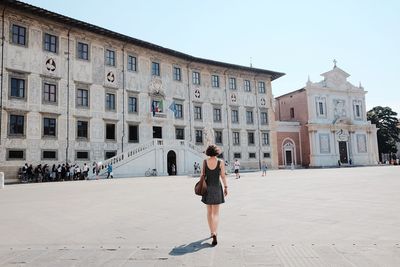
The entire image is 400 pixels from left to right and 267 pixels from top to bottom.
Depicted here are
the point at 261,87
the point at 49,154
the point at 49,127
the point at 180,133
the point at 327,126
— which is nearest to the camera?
the point at 49,154

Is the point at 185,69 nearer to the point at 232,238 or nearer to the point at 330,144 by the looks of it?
the point at 330,144

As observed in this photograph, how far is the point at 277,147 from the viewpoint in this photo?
1849 inches

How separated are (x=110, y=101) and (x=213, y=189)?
89.0ft

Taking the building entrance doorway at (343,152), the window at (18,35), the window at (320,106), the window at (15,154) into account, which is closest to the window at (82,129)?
the window at (15,154)

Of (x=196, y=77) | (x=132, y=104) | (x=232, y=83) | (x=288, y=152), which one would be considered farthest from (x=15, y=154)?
(x=288, y=152)

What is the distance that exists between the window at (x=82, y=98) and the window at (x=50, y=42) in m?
3.96

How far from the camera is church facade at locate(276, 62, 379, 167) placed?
48.3 metres

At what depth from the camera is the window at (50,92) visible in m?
26.8

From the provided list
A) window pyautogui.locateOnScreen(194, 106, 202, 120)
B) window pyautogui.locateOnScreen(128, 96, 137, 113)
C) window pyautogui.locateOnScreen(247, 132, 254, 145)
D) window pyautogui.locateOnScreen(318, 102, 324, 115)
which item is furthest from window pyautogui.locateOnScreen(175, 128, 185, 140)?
window pyautogui.locateOnScreen(318, 102, 324, 115)

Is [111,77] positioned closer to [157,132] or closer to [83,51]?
[83,51]

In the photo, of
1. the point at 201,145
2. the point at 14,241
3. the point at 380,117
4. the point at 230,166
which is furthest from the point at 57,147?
the point at 380,117

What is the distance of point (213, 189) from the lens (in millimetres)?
5434

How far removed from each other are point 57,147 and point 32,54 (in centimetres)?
779

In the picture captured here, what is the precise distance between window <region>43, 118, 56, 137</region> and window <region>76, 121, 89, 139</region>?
199cm
